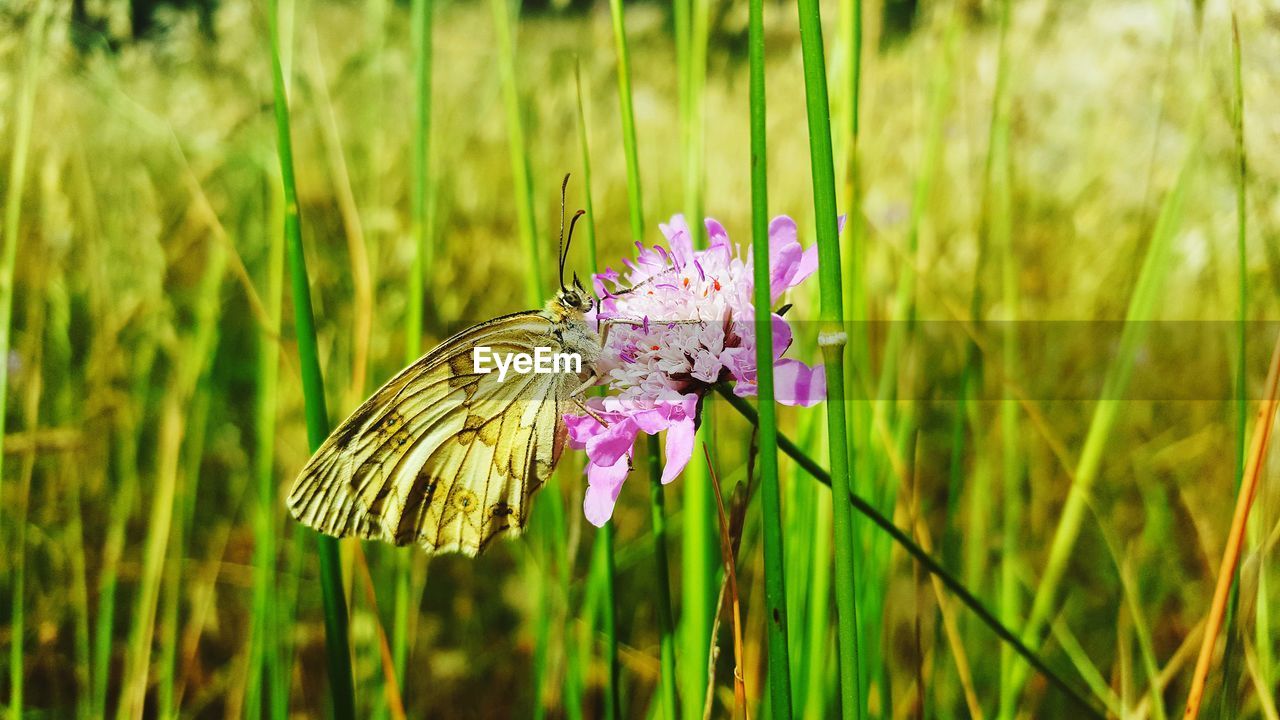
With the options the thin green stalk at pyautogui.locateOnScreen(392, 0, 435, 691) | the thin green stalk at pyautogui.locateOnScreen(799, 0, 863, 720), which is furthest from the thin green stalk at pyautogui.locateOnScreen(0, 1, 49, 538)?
the thin green stalk at pyautogui.locateOnScreen(799, 0, 863, 720)

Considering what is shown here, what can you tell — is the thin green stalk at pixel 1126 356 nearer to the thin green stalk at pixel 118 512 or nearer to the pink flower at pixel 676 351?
the pink flower at pixel 676 351

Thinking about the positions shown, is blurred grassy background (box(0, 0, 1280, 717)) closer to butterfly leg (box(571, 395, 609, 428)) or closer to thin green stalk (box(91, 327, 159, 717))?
thin green stalk (box(91, 327, 159, 717))

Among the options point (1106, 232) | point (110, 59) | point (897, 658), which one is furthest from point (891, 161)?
point (110, 59)

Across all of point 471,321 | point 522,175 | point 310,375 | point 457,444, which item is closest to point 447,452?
point 457,444

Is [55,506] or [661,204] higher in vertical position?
[661,204]

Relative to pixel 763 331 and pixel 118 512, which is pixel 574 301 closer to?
pixel 763 331

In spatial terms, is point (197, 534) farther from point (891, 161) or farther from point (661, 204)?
point (891, 161)

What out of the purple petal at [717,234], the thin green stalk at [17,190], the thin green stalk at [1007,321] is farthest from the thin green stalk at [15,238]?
the thin green stalk at [1007,321]
